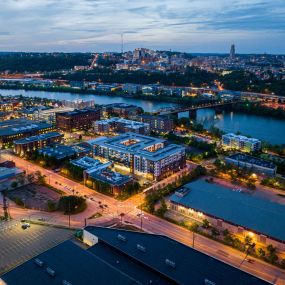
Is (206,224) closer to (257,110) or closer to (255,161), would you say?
(255,161)

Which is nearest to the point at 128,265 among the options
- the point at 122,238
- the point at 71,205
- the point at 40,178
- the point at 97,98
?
the point at 122,238

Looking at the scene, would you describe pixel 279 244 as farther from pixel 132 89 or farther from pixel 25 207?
pixel 132 89

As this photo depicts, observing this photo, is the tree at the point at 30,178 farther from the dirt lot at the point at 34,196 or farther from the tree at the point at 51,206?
the tree at the point at 51,206

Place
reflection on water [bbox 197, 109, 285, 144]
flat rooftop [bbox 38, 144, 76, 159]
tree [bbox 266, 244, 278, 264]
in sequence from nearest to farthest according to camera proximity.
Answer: tree [bbox 266, 244, 278, 264]
flat rooftop [bbox 38, 144, 76, 159]
reflection on water [bbox 197, 109, 285, 144]

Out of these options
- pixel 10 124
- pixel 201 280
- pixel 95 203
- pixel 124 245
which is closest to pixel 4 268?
pixel 124 245

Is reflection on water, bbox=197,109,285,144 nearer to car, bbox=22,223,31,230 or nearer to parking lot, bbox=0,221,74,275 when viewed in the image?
parking lot, bbox=0,221,74,275

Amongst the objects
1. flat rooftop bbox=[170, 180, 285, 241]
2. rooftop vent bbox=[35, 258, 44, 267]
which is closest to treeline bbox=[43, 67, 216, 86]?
flat rooftop bbox=[170, 180, 285, 241]
